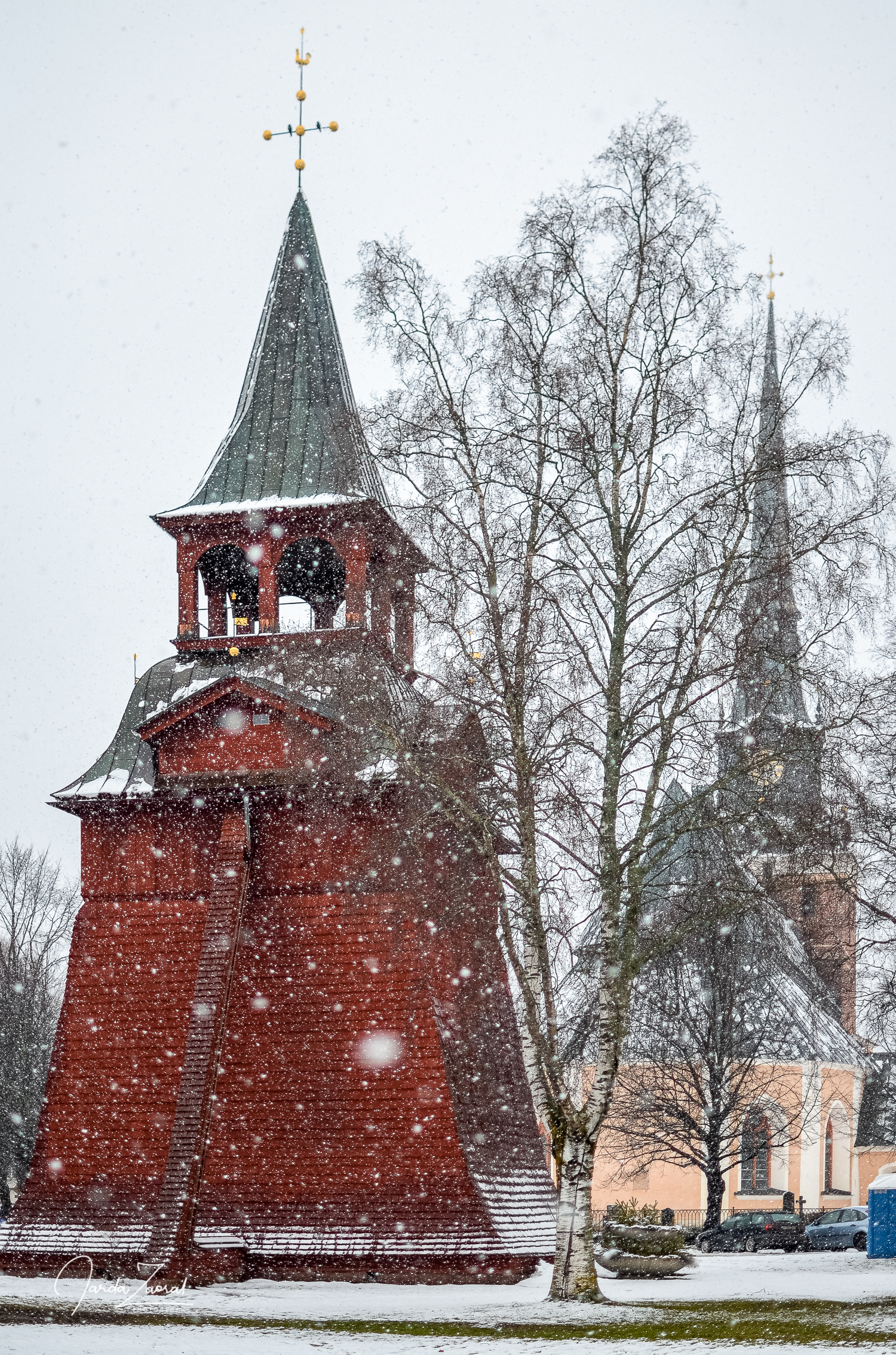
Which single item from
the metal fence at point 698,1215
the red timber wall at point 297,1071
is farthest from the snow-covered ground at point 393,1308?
the metal fence at point 698,1215

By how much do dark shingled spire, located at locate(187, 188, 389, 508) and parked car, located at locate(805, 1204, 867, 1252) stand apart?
21536mm

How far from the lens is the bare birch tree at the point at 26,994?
1467 inches

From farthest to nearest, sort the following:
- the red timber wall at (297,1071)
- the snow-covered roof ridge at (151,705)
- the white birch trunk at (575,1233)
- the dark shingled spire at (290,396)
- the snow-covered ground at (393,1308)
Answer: the dark shingled spire at (290,396)
the snow-covered roof ridge at (151,705)
the red timber wall at (297,1071)
the white birch trunk at (575,1233)
the snow-covered ground at (393,1308)

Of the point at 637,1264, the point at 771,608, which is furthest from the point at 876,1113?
the point at 771,608

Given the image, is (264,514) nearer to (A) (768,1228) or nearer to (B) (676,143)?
(B) (676,143)

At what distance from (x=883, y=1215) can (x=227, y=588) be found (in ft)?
47.6

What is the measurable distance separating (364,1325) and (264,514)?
12.5 meters

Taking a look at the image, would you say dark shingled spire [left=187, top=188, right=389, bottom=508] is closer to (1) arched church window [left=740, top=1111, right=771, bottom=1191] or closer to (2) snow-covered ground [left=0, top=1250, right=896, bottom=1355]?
(2) snow-covered ground [left=0, top=1250, right=896, bottom=1355]

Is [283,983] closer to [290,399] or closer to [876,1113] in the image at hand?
[290,399]

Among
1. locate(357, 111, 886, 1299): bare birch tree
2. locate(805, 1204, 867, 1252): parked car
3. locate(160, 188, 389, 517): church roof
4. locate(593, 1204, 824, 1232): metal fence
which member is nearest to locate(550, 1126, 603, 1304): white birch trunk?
locate(357, 111, 886, 1299): bare birch tree

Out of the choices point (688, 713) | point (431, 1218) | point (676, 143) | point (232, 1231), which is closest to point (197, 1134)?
point (232, 1231)

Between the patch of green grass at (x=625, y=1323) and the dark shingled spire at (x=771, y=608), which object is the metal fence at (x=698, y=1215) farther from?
the dark shingled spire at (x=771, y=608)

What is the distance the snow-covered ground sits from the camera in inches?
499

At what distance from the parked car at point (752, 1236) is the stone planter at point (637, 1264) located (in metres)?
12.7
